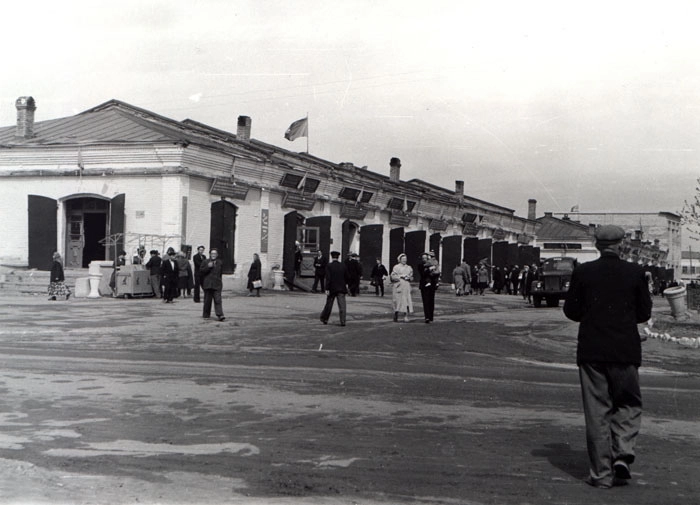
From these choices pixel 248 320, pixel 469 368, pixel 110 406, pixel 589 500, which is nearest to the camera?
pixel 589 500

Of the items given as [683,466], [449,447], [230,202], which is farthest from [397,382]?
[230,202]

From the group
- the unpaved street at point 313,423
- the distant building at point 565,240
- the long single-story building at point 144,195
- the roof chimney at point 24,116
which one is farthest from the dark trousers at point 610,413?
the distant building at point 565,240

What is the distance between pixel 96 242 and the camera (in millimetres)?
31250

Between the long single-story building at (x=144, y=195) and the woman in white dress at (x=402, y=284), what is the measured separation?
36.9ft

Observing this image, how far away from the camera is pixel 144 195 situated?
29.1 metres

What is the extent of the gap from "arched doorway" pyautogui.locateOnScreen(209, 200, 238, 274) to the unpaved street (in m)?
15.4

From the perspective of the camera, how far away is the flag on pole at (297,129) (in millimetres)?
39375

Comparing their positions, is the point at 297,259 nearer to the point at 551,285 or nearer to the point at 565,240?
the point at 551,285

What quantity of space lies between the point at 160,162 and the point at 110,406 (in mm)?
21652

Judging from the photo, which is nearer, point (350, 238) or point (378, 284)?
point (378, 284)

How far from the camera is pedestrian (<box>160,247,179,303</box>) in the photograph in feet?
78.2

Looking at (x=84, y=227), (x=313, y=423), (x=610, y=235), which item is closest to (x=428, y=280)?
(x=313, y=423)

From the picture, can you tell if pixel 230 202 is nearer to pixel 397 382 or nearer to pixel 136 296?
pixel 136 296

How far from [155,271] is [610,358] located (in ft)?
71.8
